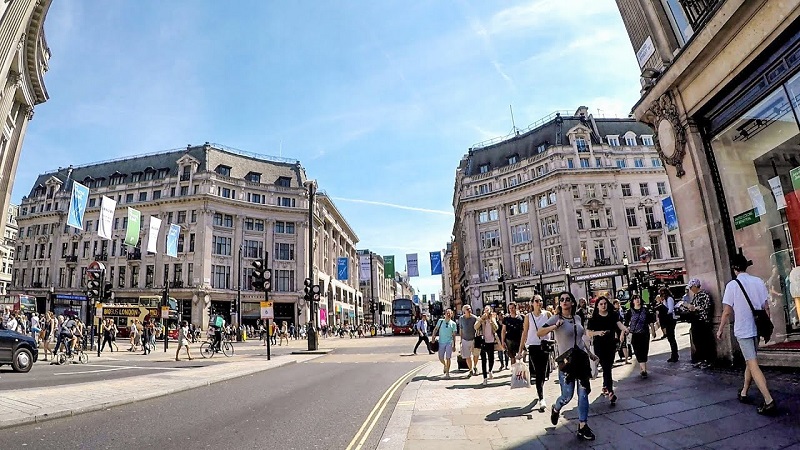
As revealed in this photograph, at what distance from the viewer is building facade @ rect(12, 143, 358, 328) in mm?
50088

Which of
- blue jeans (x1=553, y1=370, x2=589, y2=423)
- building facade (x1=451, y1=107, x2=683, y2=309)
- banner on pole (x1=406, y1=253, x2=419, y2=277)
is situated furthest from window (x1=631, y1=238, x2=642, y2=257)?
blue jeans (x1=553, y1=370, x2=589, y2=423)

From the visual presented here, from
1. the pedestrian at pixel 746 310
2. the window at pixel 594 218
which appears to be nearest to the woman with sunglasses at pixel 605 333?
the pedestrian at pixel 746 310

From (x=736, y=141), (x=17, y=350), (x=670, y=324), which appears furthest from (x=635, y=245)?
(x=17, y=350)

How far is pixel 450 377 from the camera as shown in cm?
1097

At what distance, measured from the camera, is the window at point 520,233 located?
2063 inches

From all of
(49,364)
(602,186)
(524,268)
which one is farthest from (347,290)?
(49,364)

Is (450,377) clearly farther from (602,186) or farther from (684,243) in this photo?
(602,186)

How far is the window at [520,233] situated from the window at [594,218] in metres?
7.38

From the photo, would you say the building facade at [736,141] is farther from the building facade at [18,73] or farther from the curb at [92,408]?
the building facade at [18,73]

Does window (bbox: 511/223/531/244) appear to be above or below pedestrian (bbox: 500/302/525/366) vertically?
above

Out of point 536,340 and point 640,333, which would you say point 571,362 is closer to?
point 536,340

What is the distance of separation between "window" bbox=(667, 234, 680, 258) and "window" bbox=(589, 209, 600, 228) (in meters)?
7.68

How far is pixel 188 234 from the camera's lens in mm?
50625

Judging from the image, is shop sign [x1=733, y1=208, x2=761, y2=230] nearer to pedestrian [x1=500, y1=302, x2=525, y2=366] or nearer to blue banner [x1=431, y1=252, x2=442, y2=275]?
pedestrian [x1=500, y1=302, x2=525, y2=366]
